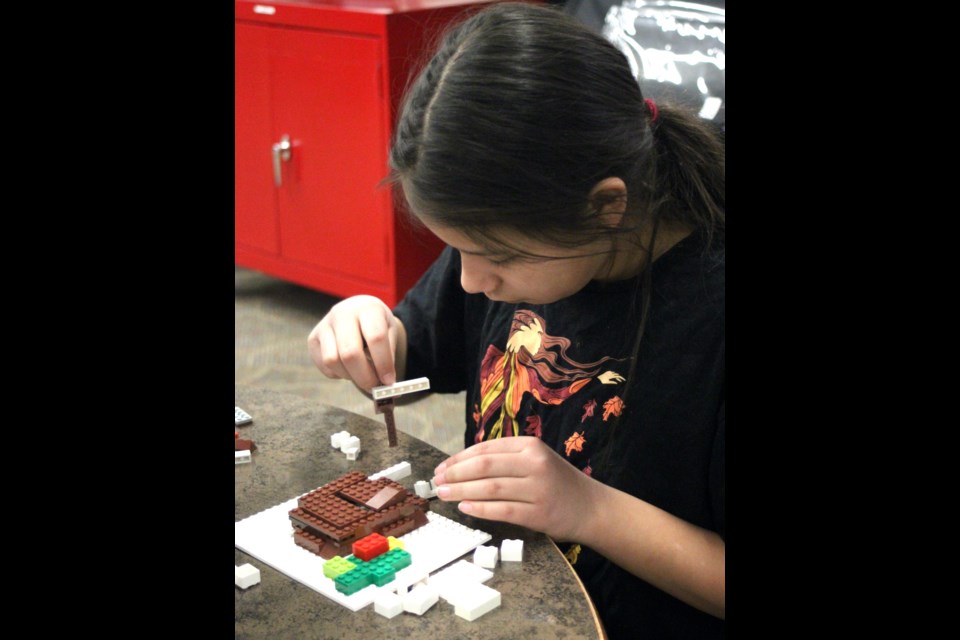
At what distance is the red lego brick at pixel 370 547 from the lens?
3.13ft

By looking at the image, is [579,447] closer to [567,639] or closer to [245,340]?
[567,639]

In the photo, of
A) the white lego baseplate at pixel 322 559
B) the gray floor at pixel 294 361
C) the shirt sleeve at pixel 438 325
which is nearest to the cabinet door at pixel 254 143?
the gray floor at pixel 294 361

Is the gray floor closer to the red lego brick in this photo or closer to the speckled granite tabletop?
the speckled granite tabletop

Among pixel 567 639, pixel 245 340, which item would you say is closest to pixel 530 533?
pixel 567 639

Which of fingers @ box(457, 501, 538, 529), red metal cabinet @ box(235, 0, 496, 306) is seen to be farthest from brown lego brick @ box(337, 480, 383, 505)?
red metal cabinet @ box(235, 0, 496, 306)

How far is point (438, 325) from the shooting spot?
147 centimetres

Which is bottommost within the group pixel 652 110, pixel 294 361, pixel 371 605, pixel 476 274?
pixel 294 361

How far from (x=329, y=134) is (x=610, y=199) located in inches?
91.6

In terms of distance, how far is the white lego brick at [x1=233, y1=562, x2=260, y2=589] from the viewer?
0.93m

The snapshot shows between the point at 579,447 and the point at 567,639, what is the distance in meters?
0.38

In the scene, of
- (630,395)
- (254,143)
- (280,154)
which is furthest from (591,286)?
(254,143)

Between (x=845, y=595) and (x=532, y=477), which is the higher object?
(x=845, y=595)

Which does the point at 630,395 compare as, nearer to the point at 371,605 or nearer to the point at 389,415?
the point at 389,415

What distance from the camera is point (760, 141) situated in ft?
1.21
